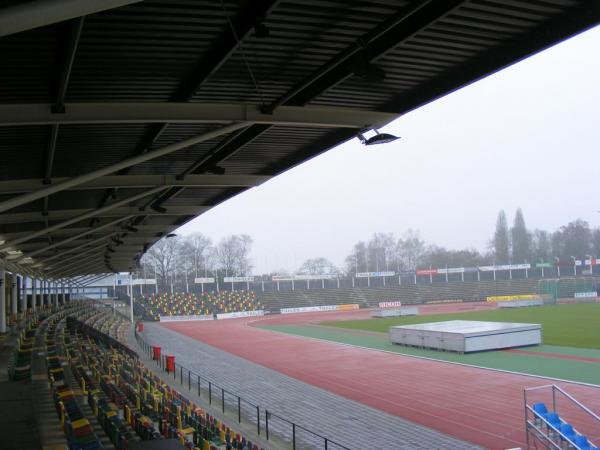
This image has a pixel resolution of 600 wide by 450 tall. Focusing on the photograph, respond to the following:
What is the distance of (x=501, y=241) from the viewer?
12294 cm

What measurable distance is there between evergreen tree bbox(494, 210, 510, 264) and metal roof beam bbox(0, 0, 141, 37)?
126m

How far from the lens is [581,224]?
123m

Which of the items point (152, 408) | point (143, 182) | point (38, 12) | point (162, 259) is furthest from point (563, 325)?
point (162, 259)

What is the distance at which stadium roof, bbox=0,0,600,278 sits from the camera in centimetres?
546

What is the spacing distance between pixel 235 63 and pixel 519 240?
126381mm

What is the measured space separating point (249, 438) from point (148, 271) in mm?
83210

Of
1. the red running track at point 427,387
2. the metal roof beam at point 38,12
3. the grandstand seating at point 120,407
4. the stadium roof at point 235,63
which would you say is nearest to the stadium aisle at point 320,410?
the red running track at point 427,387

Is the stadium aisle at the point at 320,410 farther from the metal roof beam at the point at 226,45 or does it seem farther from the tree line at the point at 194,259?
the tree line at the point at 194,259

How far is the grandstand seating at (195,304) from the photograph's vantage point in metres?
67.0

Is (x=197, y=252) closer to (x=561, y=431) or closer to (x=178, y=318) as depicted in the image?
(x=178, y=318)

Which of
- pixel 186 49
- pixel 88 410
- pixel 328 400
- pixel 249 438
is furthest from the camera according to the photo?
pixel 328 400

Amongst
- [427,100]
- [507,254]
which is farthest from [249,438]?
[507,254]

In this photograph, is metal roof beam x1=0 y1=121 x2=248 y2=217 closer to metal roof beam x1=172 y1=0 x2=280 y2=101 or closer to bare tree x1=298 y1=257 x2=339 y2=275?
metal roof beam x1=172 y1=0 x2=280 y2=101

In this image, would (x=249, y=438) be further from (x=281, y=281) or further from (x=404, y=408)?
(x=281, y=281)
